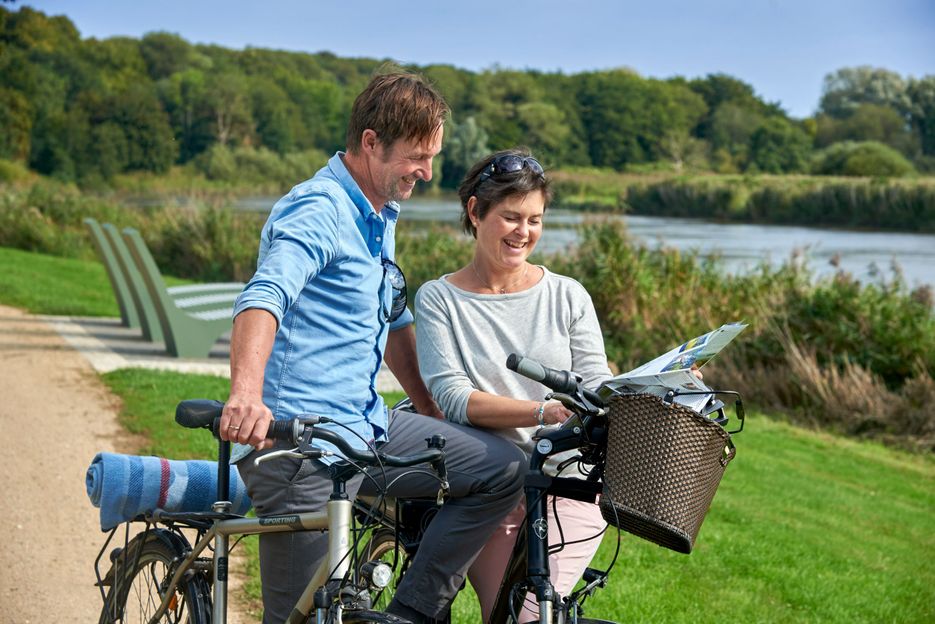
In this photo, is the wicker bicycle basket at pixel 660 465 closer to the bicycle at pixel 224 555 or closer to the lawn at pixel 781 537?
the bicycle at pixel 224 555

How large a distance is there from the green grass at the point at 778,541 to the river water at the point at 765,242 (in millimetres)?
2027

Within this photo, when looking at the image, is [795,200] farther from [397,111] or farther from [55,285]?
[397,111]

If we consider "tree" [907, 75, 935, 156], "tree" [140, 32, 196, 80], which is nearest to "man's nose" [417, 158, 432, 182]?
"tree" [140, 32, 196, 80]

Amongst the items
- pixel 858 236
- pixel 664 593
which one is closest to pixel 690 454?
pixel 664 593

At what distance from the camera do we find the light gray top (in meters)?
3.21

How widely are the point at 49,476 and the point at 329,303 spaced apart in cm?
460

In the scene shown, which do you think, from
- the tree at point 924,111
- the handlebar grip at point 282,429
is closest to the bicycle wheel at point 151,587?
the handlebar grip at point 282,429

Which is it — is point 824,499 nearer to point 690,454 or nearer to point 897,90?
point 690,454

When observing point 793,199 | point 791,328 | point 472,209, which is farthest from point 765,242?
point 472,209

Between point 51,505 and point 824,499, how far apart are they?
6002mm

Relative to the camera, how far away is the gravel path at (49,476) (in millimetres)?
4816

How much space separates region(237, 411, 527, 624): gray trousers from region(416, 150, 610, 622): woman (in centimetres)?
17

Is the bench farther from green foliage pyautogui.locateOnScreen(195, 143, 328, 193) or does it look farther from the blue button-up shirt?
green foliage pyautogui.locateOnScreen(195, 143, 328, 193)

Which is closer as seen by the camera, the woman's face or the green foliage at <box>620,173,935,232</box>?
the woman's face
